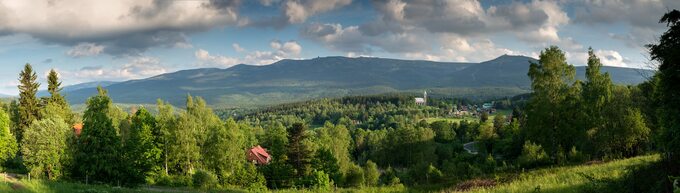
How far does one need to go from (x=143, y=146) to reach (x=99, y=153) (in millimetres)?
11434

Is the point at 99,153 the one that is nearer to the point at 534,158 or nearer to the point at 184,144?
the point at 184,144

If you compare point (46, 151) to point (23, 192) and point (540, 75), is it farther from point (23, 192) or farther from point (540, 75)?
point (540, 75)

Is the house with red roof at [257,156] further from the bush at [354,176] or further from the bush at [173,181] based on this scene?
the bush at [173,181]

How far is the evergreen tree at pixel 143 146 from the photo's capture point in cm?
4791

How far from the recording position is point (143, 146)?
52656 millimetres

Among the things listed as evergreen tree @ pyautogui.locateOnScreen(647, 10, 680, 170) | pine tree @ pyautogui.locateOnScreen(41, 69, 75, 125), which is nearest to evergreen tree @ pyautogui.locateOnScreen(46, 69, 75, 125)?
pine tree @ pyautogui.locateOnScreen(41, 69, 75, 125)

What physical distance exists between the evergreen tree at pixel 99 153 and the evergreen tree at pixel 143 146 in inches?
154

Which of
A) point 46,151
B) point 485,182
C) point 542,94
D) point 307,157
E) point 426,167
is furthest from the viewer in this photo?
point 426,167

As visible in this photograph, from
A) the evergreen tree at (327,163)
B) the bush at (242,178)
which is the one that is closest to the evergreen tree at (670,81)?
the bush at (242,178)

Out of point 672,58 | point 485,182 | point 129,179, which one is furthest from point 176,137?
point 672,58

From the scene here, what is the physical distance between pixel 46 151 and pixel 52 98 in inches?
1132

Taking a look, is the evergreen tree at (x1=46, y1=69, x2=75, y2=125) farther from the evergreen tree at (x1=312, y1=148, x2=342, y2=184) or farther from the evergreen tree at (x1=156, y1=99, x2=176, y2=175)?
the evergreen tree at (x1=312, y1=148, x2=342, y2=184)

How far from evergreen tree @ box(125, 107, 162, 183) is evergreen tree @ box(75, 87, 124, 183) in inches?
154

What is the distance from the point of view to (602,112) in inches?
1475
